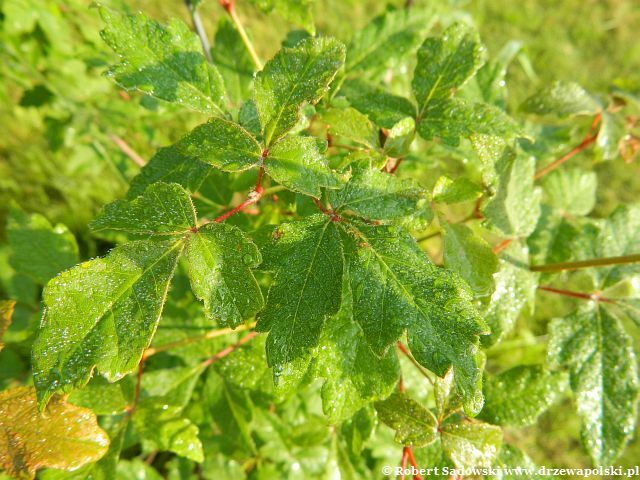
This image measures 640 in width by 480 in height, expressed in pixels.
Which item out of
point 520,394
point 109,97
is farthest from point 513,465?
point 109,97

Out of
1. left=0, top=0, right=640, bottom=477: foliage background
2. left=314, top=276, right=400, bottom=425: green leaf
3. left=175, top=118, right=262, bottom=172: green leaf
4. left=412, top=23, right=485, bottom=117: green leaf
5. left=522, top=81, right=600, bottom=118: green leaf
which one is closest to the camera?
left=175, top=118, right=262, bottom=172: green leaf

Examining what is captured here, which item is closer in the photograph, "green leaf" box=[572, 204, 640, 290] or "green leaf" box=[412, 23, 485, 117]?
"green leaf" box=[412, 23, 485, 117]

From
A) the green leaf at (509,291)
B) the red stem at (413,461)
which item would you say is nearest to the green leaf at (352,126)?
the green leaf at (509,291)

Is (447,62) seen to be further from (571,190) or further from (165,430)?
(165,430)

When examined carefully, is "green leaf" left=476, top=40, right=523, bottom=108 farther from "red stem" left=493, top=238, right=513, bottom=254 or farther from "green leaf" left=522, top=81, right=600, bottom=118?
"red stem" left=493, top=238, right=513, bottom=254

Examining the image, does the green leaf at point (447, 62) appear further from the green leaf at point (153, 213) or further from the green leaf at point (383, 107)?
the green leaf at point (153, 213)

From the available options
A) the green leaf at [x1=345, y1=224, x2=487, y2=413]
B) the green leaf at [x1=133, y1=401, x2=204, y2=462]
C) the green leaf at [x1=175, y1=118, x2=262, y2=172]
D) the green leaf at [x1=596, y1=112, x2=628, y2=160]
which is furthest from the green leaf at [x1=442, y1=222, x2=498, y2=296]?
the green leaf at [x1=133, y1=401, x2=204, y2=462]

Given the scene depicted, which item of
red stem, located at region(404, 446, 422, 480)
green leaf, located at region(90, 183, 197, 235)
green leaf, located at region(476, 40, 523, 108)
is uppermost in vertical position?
green leaf, located at region(90, 183, 197, 235)
